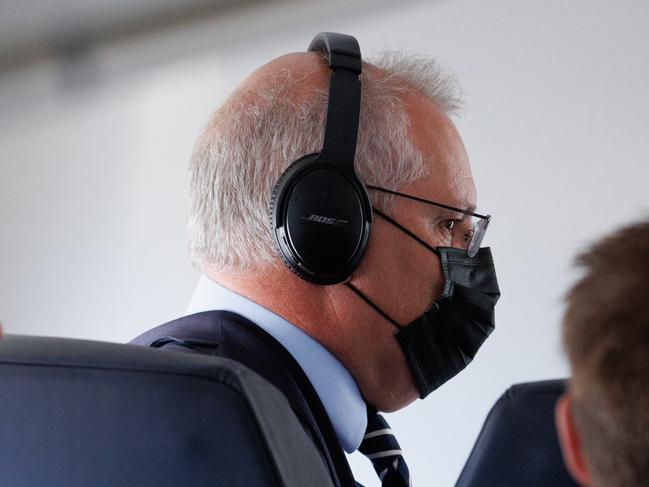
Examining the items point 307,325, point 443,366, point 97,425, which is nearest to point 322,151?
point 307,325

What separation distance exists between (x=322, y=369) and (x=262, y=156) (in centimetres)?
26

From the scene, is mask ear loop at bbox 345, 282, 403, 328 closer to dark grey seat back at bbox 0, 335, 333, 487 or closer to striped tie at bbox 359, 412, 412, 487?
striped tie at bbox 359, 412, 412, 487

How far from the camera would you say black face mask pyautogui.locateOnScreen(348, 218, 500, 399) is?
1.10 meters

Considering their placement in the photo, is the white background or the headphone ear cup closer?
the headphone ear cup

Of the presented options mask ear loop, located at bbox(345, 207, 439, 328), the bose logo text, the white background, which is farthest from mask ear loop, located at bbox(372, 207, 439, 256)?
the white background

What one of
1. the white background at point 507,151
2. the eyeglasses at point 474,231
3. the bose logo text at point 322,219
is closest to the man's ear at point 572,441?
the bose logo text at point 322,219

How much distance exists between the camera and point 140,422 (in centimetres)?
57

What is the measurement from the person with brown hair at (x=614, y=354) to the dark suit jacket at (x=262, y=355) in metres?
0.44

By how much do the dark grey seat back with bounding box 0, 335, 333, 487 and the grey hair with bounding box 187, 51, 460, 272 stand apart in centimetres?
45

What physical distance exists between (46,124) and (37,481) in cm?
41

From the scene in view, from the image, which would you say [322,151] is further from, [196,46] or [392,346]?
[196,46]

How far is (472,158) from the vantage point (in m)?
1.99

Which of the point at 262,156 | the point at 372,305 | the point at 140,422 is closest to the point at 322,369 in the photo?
the point at 372,305

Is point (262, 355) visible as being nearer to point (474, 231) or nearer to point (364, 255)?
point (364, 255)
